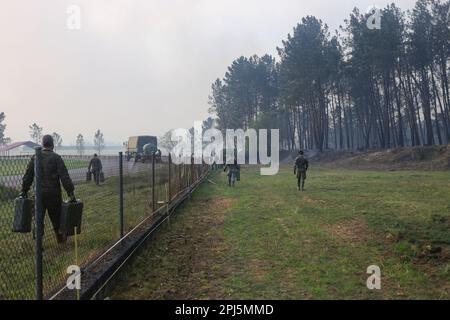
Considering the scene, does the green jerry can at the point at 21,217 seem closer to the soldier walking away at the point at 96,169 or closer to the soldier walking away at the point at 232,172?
the soldier walking away at the point at 96,169

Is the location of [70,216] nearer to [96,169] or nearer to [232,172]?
[96,169]

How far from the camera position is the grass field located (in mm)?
5367

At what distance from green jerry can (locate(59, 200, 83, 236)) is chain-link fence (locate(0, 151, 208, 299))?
30cm

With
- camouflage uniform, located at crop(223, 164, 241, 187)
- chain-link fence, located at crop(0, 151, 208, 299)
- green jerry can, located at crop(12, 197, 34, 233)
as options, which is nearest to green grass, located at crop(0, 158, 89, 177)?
chain-link fence, located at crop(0, 151, 208, 299)

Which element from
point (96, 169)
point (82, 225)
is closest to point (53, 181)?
point (82, 225)

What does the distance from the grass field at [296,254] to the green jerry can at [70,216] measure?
3.21 ft

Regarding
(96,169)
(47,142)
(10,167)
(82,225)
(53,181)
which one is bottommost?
(82,225)

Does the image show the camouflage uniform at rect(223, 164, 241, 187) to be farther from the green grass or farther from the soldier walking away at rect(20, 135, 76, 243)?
the green grass

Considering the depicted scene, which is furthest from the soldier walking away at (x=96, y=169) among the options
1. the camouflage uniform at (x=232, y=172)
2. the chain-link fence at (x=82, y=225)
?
the camouflage uniform at (x=232, y=172)

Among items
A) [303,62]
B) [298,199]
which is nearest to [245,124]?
[303,62]

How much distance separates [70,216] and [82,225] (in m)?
3.78

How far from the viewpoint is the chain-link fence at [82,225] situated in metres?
5.08

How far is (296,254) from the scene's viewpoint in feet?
23.4

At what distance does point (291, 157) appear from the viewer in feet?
206
